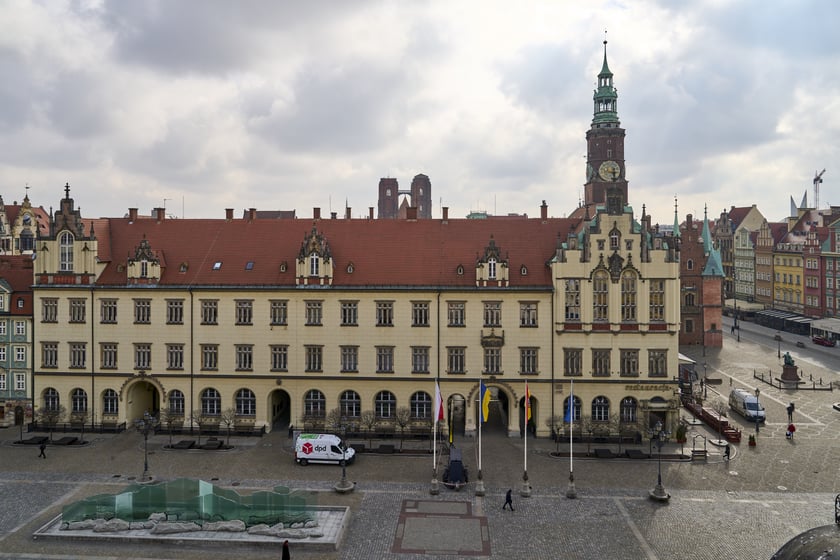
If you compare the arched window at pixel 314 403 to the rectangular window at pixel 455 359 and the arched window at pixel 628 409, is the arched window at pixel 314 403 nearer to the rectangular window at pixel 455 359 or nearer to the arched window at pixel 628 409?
the rectangular window at pixel 455 359

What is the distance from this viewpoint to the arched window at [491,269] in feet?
186

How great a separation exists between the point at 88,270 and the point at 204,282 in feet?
33.1

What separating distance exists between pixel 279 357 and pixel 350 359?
6.01m

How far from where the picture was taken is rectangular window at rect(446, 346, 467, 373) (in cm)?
5672

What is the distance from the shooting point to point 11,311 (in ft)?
195

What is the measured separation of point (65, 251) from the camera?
5925 cm

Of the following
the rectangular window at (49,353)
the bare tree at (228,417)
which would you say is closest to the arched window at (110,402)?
the rectangular window at (49,353)

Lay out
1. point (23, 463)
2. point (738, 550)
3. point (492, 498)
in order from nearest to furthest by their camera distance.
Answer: point (738, 550) → point (492, 498) → point (23, 463)

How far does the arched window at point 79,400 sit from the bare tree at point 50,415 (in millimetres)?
843

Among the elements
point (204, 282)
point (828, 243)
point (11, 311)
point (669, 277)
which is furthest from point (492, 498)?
point (828, 243)

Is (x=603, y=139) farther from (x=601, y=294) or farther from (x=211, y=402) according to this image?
(x=211, y=402)

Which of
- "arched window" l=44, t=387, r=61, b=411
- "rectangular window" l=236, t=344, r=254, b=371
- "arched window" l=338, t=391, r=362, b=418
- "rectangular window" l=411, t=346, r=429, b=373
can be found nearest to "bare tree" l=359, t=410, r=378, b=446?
"arched window" l=338, t=391, r=362, b=418

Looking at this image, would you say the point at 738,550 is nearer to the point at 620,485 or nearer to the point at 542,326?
the point at 620,485

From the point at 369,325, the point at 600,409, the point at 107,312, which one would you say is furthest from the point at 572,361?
the point at 107,312
